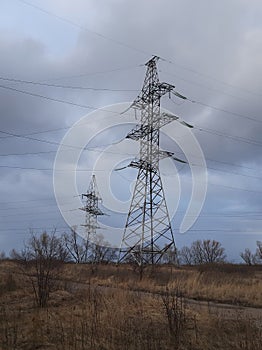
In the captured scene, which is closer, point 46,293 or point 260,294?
point 46,293

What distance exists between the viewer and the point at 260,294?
1723 centimetres

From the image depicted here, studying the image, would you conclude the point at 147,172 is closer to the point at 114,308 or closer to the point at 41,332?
the point at 114,308

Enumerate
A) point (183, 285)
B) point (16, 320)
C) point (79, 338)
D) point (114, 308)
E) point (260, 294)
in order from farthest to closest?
point (183, 285) → point (260, 294) → point (114, 308) → point (16, 320) → point (79, 338)

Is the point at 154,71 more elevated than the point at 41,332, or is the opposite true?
the point at 154,71

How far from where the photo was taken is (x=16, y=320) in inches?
351

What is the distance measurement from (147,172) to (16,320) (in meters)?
18.7

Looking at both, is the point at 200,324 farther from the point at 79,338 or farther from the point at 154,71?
the point at 154,71

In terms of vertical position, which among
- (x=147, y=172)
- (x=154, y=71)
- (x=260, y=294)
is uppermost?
(x=154, y=71)

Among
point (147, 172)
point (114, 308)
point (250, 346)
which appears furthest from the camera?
point (147, 172)

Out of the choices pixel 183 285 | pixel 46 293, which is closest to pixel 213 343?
pixel 46 293

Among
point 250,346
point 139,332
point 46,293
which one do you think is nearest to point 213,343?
point 250,346

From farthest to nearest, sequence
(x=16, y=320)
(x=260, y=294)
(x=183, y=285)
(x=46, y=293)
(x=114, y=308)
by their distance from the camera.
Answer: (x=183, y=285) → (x=260, y=294) → (x=46, y=293) → (x=114, y=308) → (x=16, y=320)

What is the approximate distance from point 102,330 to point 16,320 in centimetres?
241

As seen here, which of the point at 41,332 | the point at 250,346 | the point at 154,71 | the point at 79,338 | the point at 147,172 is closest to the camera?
the point at 250,346
